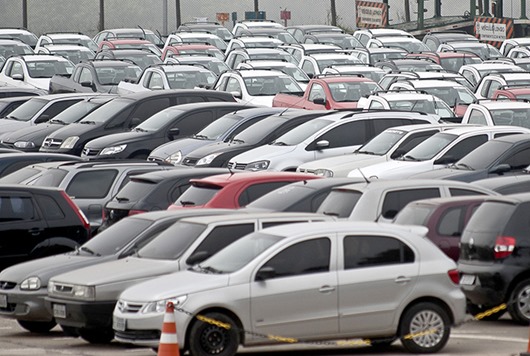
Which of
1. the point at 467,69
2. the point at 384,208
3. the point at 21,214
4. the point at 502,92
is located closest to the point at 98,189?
the point at 21,214

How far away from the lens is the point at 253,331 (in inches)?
543

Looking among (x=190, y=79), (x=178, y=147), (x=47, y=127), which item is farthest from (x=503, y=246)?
(x=190, y=79)

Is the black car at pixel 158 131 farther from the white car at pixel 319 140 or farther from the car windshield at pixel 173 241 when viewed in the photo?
the car windshield at pixel 173 241

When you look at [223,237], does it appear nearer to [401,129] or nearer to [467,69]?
[401,129]

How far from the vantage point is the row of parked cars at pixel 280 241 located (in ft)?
45.6

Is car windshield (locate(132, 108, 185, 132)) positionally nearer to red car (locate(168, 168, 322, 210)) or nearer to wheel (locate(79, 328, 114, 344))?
red car (locate(168, 168, 322, 210))

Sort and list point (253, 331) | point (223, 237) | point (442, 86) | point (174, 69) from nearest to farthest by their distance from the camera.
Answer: point (253, 331) → point (223, 237) → point (442, 86) → point (174, 69)

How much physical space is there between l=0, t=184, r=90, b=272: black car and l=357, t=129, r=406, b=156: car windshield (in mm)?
7163

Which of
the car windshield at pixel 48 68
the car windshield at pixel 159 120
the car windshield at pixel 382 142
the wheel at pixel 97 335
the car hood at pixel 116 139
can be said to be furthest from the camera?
the car windshield at pixel 48 68

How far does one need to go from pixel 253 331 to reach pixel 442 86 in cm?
1928

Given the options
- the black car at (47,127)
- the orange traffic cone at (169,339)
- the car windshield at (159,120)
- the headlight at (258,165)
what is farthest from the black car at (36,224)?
the black car at (47,127)

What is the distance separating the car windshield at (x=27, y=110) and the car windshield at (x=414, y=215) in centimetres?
1745

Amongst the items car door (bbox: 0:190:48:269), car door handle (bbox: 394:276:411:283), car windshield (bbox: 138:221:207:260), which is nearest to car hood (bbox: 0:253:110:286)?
car windshield (bbox: 138:221:207:260)

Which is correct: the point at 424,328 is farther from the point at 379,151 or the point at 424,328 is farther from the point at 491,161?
the point at 379,151
